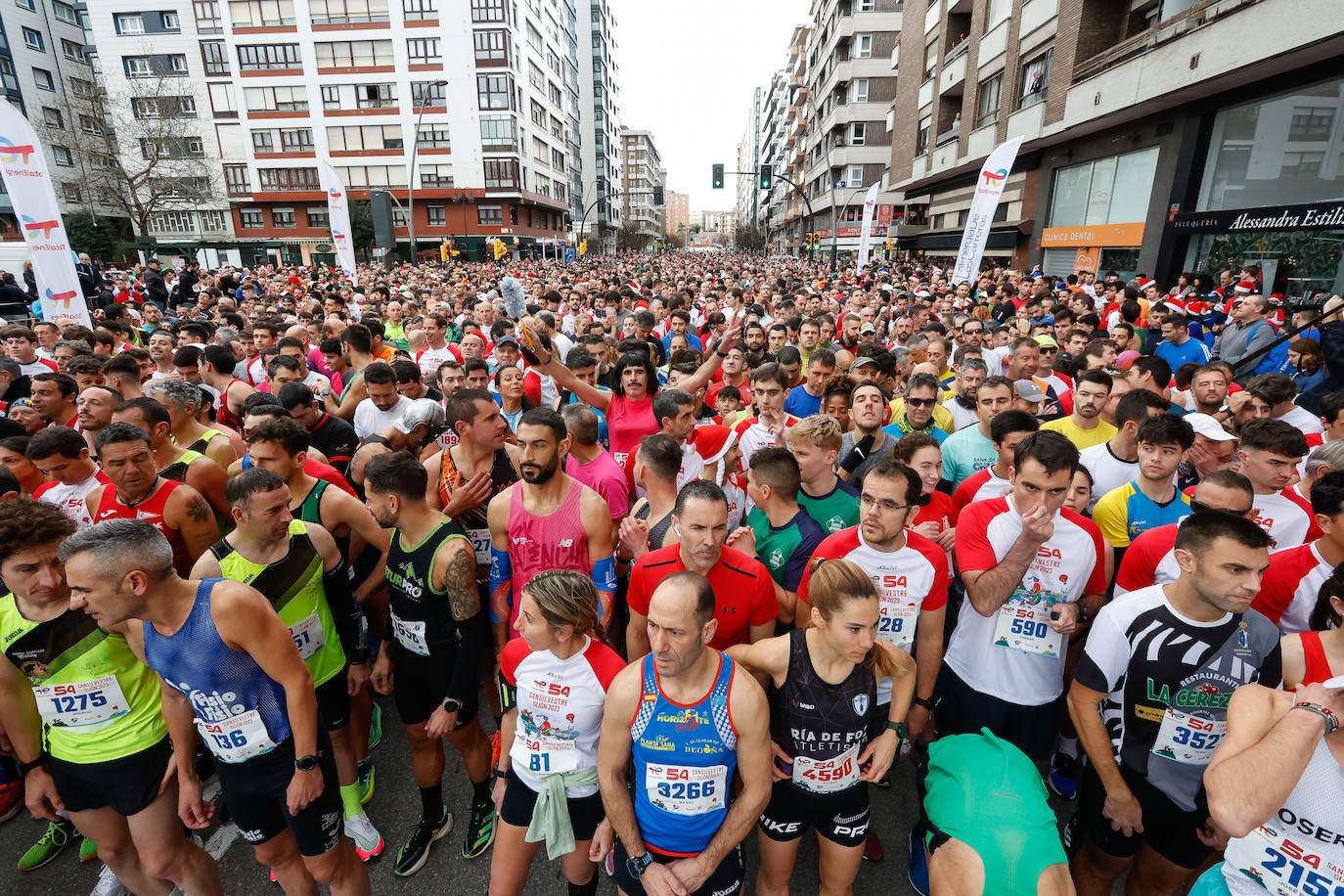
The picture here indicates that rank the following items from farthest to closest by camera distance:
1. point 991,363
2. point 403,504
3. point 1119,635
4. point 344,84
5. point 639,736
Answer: point 344,84 < point 991,363 < point 403,504 < point 1119,635 < point 639,736

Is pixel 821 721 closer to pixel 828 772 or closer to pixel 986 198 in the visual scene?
pixel 828 772

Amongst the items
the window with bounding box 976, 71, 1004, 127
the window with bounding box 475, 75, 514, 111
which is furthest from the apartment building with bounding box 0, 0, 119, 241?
the window with bounding box 976, 71, 1004, 127

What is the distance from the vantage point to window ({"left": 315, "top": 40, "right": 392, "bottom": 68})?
48.6 m

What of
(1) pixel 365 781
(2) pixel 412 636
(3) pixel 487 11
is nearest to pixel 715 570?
(2) pixel 412 636

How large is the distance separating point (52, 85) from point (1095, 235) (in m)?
74.3

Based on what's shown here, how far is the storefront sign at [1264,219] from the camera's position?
36.9 ft

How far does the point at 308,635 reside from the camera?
3285 millimetres

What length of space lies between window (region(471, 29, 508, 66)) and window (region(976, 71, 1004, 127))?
130 ft

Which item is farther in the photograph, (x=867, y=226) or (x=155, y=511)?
(x=867, y=226)

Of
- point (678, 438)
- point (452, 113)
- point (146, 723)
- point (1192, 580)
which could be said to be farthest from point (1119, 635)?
point (452, 113)

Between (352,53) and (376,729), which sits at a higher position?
(352,53)

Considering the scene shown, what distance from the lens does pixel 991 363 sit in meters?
8.31

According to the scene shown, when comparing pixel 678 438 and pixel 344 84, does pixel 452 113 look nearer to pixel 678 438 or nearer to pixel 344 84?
pixel 344 84

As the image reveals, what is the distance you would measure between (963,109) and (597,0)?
85291 millimetres
